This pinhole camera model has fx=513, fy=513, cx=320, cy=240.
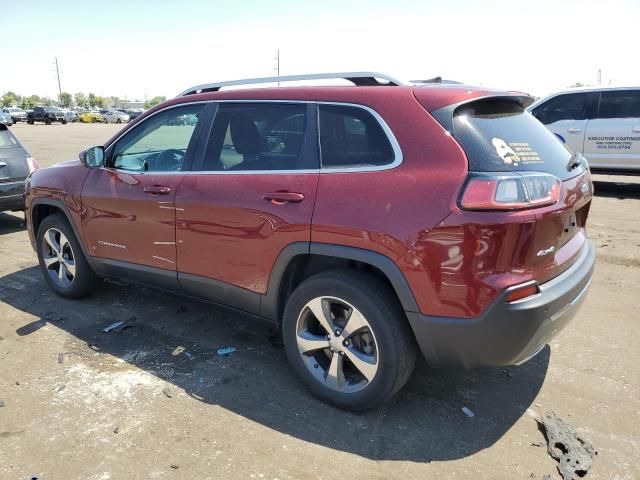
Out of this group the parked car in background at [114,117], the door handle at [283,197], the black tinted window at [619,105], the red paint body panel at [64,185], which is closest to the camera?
the door handle at [283,197]

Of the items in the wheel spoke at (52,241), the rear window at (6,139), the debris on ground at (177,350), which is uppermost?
the rear window at (6,139)

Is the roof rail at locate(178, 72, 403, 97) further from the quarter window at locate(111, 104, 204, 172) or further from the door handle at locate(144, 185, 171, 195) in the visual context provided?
the door handle at locate(144, 185, 171, 195)

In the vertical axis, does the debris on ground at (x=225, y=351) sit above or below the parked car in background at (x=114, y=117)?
below

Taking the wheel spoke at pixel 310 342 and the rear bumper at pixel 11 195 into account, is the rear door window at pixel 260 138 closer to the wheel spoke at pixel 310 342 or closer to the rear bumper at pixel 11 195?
the wheel spoke at pixel 310 342

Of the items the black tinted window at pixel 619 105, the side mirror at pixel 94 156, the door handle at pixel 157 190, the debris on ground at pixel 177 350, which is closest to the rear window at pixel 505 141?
the door handle at pixel 157 190

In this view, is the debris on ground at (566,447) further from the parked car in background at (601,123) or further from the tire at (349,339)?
the parked car in background at (601,123)

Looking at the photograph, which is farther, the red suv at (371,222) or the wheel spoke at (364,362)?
the wheel spoke at (364,362)

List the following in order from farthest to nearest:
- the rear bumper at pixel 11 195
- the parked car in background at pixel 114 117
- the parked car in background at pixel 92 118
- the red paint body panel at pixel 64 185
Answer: the parked car in background at pixel 92 118 < the parked car in background at pixel 114 117 < the rear bumper at pixel 11 195 < the red paint body panel at pixel 64 185

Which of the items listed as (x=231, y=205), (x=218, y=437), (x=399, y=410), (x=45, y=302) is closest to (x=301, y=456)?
(x=218, y=437)

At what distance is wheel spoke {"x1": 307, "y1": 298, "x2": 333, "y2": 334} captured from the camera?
9.46 ft

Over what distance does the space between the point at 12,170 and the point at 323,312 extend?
244 inches

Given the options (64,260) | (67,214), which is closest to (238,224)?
(67,214)

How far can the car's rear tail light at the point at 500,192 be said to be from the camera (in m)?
2.34

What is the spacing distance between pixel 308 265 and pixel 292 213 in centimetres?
38
